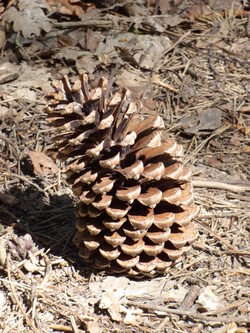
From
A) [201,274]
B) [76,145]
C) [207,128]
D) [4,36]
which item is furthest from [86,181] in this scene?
[4,36]

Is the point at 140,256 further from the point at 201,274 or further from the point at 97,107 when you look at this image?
the point at 97,107

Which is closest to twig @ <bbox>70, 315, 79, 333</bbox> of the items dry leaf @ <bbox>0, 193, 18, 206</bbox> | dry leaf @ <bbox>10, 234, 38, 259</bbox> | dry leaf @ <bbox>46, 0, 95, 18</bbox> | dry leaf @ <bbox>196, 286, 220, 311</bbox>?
dry leaf @ <bbox>10, 234, 38, 259</bbox>

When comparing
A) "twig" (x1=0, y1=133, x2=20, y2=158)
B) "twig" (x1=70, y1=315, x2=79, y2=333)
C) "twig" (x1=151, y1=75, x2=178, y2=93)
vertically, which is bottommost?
"twig" (x1=70, y1=315, x2=79, y2=333)

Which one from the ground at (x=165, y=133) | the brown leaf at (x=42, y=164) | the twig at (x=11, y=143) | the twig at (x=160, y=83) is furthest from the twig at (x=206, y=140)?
the twig at (x=11, y=143)

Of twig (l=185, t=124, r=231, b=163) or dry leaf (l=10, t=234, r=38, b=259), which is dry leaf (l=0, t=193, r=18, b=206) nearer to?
dry leaf (l=10, t=234, r=38, b=259)

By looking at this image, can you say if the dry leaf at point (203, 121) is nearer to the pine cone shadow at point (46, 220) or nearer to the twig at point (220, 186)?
the twig at point (220, 186)

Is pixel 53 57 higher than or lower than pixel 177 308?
higher
